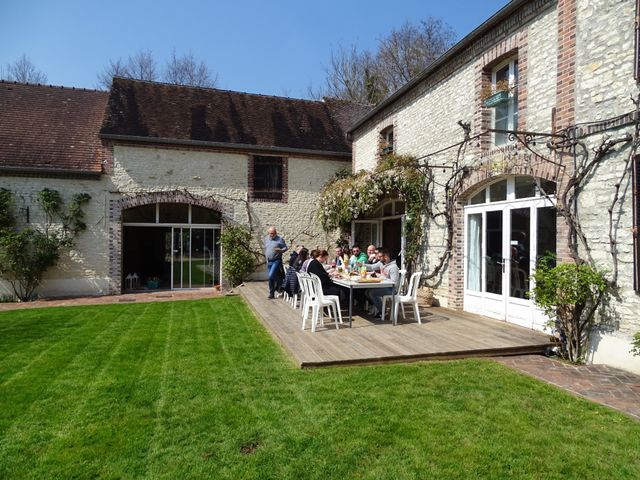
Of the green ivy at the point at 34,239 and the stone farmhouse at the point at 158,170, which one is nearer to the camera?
the green ivy at the point at 34,239

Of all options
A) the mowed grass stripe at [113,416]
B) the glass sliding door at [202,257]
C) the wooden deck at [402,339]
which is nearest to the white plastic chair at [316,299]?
the wooden deck at [402,339]

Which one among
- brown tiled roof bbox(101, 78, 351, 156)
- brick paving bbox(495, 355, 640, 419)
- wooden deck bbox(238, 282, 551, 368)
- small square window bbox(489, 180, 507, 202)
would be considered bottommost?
brick paving bbox(495, 355, 640, 419)

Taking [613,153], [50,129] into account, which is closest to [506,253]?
[613,153]

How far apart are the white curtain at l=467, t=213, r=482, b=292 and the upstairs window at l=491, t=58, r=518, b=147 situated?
145 centimetres

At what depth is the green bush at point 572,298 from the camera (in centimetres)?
500

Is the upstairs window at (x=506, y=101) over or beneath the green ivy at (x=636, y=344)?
over

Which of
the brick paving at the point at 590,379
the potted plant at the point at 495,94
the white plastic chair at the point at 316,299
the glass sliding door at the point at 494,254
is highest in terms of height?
the potted plant at the point at 495,94

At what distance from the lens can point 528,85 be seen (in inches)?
254

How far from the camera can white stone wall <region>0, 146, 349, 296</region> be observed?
38.4ft

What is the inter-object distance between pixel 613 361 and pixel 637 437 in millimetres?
1955

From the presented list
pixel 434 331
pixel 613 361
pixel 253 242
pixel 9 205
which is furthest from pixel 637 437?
pixel 9 205

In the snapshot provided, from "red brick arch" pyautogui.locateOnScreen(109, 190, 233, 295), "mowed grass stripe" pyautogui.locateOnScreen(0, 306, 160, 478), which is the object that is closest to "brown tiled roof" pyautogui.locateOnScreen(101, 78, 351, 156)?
"red brick arch" pyautogui.locateOnScreen(109, 190, 233, 295)

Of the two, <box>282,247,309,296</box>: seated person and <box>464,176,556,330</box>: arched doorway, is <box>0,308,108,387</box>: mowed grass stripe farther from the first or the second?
<box>464,176,556,330</box>: arched doorway

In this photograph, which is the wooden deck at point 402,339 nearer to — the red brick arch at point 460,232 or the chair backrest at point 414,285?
the chair backrest at point 414,285
